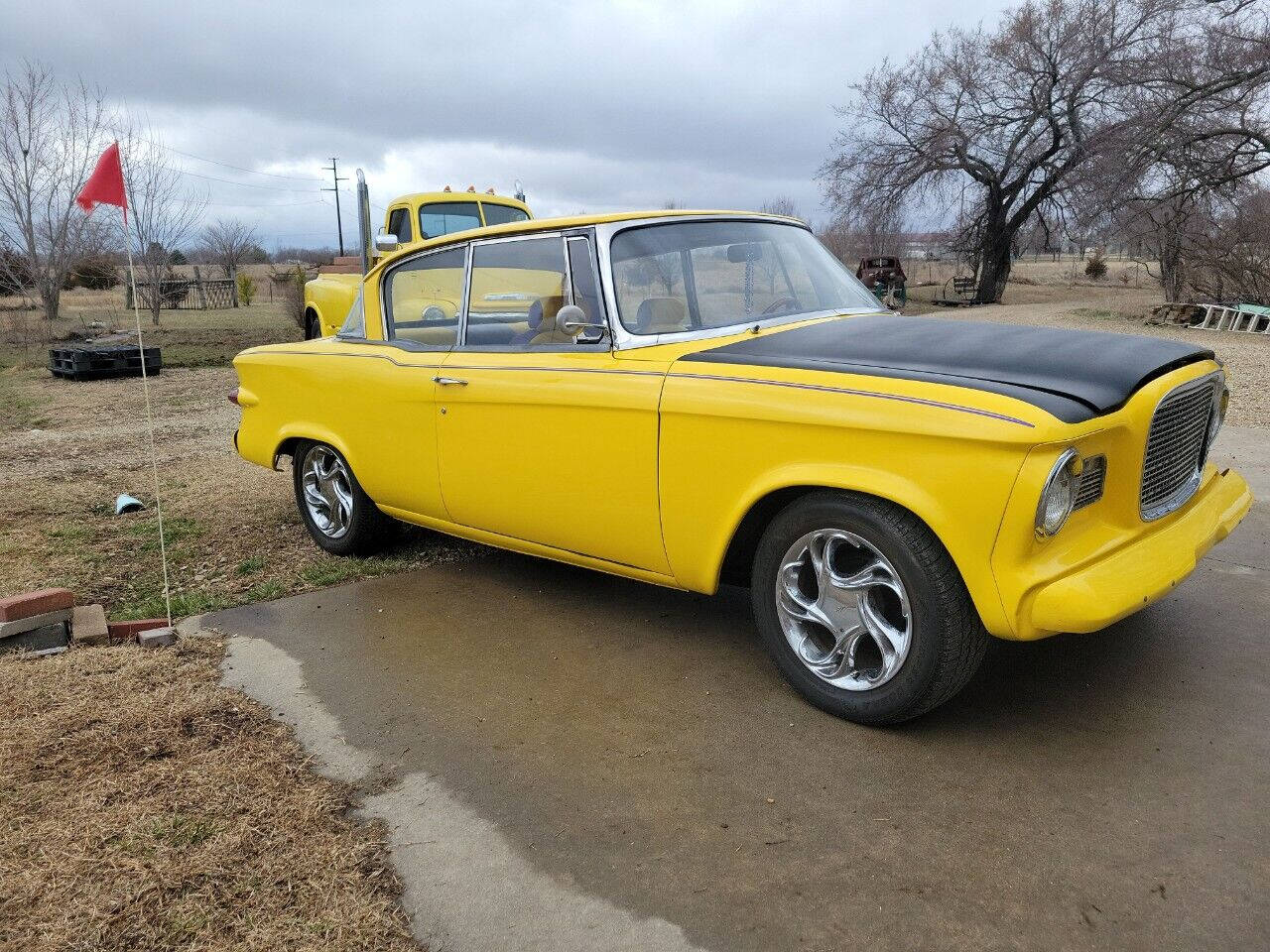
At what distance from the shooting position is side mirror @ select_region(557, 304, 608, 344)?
3.55m

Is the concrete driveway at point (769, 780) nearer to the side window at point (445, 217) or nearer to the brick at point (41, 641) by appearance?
the brick at point (41, 641)

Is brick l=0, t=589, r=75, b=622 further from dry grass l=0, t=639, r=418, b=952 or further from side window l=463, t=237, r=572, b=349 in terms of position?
side window l=463, t=237, r=572, b=349

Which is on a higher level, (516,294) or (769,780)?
(516,294)

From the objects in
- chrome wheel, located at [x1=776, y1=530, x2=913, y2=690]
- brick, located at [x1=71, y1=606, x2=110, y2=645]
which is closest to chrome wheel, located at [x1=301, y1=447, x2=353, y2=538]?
brick, located at [x1=71, y1=606, x2=110, y2=645]

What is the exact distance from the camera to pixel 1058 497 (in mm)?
2619

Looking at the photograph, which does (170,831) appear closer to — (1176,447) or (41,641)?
(41,641)

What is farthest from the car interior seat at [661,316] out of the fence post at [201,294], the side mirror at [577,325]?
the fence post at [201,294]

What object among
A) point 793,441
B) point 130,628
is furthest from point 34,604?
point 793,441

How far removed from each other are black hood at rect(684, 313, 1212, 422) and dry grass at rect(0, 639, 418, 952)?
77.0 inches

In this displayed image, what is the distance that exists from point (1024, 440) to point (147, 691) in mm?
3136

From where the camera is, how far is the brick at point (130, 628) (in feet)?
13.4

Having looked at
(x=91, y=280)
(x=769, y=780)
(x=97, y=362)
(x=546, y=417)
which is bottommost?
(x=769, y=780)

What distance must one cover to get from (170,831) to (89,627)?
70.3 inches

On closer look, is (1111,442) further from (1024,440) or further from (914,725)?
(914,725)
